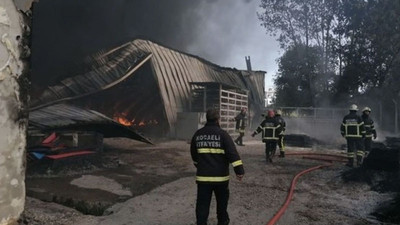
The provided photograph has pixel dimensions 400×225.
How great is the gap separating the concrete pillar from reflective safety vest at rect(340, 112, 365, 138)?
7.98 metres

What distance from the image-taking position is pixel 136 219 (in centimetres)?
477

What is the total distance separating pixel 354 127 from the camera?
9.30 m

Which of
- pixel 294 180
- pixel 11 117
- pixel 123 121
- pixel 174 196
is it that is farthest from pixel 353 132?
pixel 123 121

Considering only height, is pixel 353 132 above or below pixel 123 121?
below

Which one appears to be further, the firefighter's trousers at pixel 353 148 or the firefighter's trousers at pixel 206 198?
the firefighter's trousers at pixel 353 148

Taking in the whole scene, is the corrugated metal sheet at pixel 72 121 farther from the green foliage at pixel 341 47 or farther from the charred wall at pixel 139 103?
the green foliage at pixel 341 47

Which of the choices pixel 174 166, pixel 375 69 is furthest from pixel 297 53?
pixel 174 166

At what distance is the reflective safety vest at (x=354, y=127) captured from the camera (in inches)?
365

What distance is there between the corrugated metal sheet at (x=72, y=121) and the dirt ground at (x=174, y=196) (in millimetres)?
1103

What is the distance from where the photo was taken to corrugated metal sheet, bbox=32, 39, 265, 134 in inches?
539

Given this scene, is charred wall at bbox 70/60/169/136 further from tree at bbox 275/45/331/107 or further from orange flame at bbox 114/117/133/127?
tree at bbox 275/45/331/107

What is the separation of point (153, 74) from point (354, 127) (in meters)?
9.64

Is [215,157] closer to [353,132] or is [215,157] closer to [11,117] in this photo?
[11,117]

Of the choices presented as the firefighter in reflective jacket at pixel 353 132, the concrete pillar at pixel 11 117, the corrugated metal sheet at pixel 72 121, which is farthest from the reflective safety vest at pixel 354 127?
the concrete pillar at pixel 11 117
